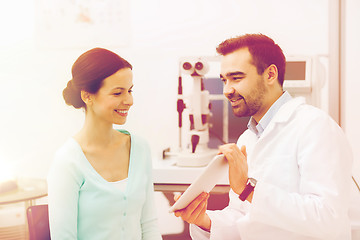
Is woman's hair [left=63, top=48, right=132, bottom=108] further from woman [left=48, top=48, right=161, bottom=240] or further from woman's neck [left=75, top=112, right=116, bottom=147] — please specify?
woman's neck [left=75, top=112, right=116, bottom=147]

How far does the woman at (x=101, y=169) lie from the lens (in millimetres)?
1086

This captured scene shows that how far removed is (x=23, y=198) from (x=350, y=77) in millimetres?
1953

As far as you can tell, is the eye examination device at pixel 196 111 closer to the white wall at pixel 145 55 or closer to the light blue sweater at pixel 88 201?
the white wall at pixel 145 55

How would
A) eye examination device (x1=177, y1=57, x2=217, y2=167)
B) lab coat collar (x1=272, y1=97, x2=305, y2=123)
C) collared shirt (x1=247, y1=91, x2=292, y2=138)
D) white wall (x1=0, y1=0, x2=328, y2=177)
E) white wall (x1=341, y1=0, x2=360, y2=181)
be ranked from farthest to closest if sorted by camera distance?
white wall (x1=0, y1=0, x2=328, y2=177)
white wall (x1=341, y1=0, x2=360, y2=181)
eye examination device (x1=177, y1=57, x2=217, y2=167)
collared shirt (x1=247, y1=91, x2=292, y2=138)
lab coat collar (x1=272, y1=97, x2=305, y2=123)

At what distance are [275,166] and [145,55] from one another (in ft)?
4.92

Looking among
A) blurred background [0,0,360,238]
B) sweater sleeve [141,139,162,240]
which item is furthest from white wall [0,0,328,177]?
sweater sleeve [141,139,162,240]

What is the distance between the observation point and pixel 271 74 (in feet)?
4.25

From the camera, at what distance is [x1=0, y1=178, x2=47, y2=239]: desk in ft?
6.28

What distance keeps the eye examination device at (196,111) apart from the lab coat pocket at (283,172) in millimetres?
743

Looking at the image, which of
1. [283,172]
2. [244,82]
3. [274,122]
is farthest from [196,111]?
[283,172]

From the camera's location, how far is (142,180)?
1.22 m

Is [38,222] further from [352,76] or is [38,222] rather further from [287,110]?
[352,76]

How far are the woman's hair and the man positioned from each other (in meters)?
0.39

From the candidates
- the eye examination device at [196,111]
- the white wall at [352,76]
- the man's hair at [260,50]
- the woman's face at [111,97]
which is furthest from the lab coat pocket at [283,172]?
the white wall at [352,76]
